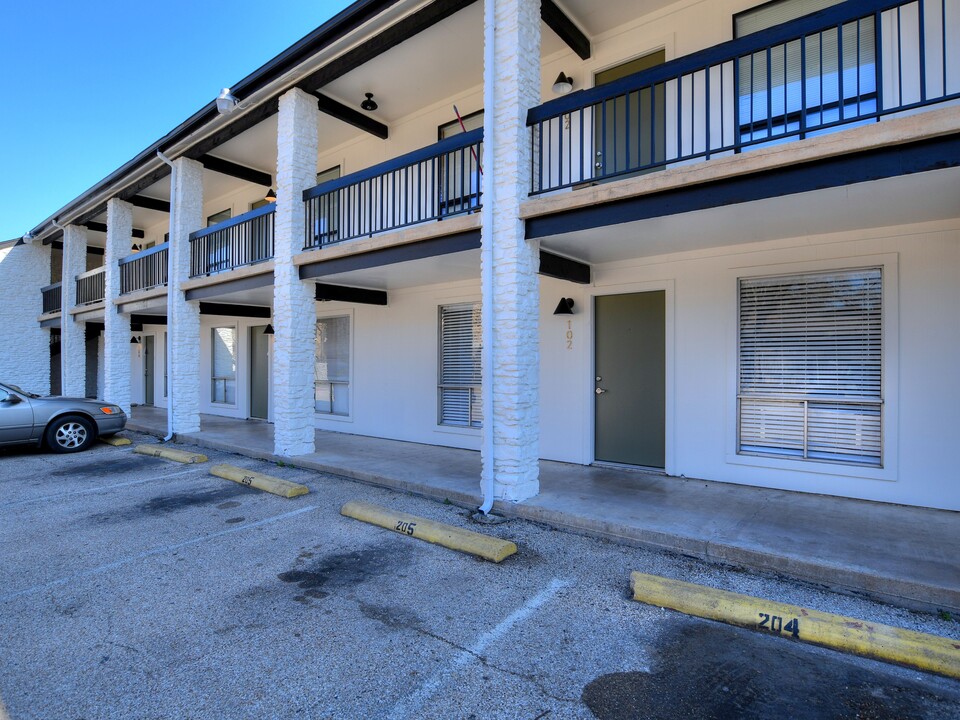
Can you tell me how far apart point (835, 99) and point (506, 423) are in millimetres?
4835

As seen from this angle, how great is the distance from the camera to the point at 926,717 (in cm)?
246

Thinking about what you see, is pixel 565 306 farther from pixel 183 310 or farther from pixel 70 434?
pixel 70 434

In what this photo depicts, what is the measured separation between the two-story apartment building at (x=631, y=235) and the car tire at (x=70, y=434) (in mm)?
1663

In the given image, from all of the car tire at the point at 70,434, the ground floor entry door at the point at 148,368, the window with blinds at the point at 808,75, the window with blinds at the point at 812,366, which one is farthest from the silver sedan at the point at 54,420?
the window with blinds at the point at 808,75

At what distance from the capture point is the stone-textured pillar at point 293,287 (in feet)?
26.9

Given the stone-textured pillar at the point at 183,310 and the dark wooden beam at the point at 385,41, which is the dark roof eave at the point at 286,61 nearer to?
the dark wooden beam at the point at 385,41

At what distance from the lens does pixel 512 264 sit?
18.2 ft

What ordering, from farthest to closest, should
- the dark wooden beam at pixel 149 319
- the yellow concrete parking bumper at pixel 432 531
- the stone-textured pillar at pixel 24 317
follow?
the stone-textured pillar at pixel 24 317 → the dark wooden beam at pixel 149 319 → the yellow concrete parking bumper at pixel 432 531

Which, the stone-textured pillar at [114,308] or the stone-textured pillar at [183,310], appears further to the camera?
the stone-textured pillar at [114,308]

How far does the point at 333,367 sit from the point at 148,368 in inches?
390

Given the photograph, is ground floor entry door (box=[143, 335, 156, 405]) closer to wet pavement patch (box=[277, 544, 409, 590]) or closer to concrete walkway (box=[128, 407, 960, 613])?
concrete walkway (box=[128, 407, 960, 613])

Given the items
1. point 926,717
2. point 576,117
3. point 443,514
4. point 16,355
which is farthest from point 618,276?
point 16,355

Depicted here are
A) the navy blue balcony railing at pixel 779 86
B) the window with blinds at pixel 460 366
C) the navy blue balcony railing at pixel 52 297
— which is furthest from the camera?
the navy blue balcony railing at pixel 52 297

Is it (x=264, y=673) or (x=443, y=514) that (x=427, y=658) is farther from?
(x=443, y=514)
